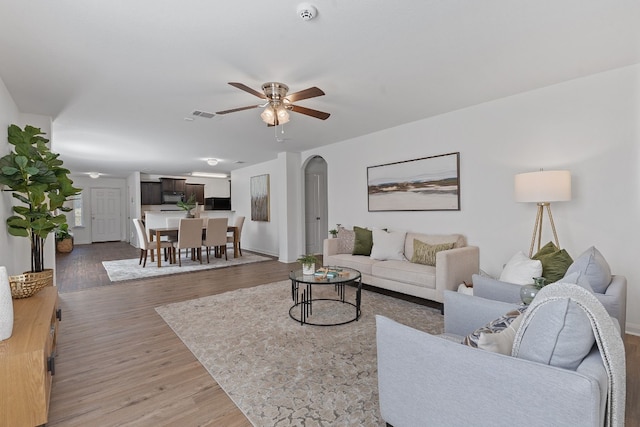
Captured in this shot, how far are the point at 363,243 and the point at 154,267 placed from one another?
14.3 feet

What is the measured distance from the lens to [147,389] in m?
2.04

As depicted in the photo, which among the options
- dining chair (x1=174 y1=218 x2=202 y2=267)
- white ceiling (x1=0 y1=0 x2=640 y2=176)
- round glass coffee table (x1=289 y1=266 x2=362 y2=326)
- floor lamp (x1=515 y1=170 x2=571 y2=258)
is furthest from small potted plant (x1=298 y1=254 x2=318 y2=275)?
dining chair (x1=174 y1=218 x2=202 y2=267)

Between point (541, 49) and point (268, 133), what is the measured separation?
372 centimetres

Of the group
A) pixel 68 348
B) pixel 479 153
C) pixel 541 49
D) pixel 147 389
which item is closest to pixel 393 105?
pixel 479 153

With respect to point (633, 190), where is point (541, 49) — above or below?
above

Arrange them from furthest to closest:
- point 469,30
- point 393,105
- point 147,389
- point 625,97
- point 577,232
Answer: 1. point 393,105
2. point 577,232
3. point 625,97
4. point 469,30
5. point 147,389

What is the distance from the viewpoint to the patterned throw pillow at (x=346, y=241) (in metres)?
4.83

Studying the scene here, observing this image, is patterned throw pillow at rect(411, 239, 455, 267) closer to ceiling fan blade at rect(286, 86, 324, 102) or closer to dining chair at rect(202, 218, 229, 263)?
ceiling fan blade at rect(286, 86, 324, 102)

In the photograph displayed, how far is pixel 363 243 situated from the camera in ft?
15.4

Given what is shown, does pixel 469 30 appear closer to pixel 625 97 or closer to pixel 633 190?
pixel 625 97

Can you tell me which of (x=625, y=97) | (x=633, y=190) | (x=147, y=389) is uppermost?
(x=625, y=97)

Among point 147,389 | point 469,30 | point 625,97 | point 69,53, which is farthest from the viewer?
point 625,97

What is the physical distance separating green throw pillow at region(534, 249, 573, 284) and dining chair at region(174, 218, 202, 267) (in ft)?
19.3

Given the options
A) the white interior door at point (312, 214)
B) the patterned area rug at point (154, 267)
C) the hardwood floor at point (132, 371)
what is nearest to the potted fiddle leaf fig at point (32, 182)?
the hardwood floor at point (132, 371)
